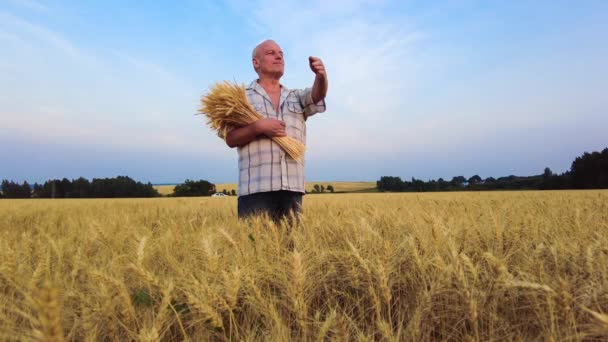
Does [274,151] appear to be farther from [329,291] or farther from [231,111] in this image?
[329,291]

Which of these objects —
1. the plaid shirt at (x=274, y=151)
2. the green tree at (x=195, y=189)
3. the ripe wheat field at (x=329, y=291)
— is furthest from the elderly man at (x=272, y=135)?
the green tree at (x=195, y=189)

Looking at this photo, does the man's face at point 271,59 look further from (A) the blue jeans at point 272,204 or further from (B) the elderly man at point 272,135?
(A) the blue jeans at point 272,204

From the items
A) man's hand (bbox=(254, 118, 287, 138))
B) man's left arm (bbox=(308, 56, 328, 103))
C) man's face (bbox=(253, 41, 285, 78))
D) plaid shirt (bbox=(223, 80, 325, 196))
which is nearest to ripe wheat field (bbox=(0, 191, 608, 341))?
plaid shirt (bbox=(223, 80, 325, 196))

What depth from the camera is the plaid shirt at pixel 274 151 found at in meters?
2.68

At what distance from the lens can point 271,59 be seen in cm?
283

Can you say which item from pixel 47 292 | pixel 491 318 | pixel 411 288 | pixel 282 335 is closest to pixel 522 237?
pixel 411 288

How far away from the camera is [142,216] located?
422 cm

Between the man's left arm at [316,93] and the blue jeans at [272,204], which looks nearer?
the man's left arm at [316,93]

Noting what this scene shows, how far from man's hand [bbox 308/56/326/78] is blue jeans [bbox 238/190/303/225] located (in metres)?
0.93

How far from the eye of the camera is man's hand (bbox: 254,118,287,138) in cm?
252

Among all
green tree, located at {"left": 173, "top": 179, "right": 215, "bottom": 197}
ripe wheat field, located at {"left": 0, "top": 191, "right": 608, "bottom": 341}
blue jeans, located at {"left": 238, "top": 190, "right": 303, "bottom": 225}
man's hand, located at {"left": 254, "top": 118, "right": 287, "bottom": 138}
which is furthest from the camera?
green tree, located at {"left": 173, "top": 179, "right": 215, "bottom": 197}

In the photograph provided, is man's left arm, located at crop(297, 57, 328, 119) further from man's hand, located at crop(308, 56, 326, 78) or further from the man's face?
the man's face

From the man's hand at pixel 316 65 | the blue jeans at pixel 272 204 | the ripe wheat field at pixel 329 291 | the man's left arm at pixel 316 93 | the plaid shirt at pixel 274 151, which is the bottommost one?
the ripe wheat field at pixel 329 291

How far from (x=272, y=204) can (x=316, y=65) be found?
111cm
